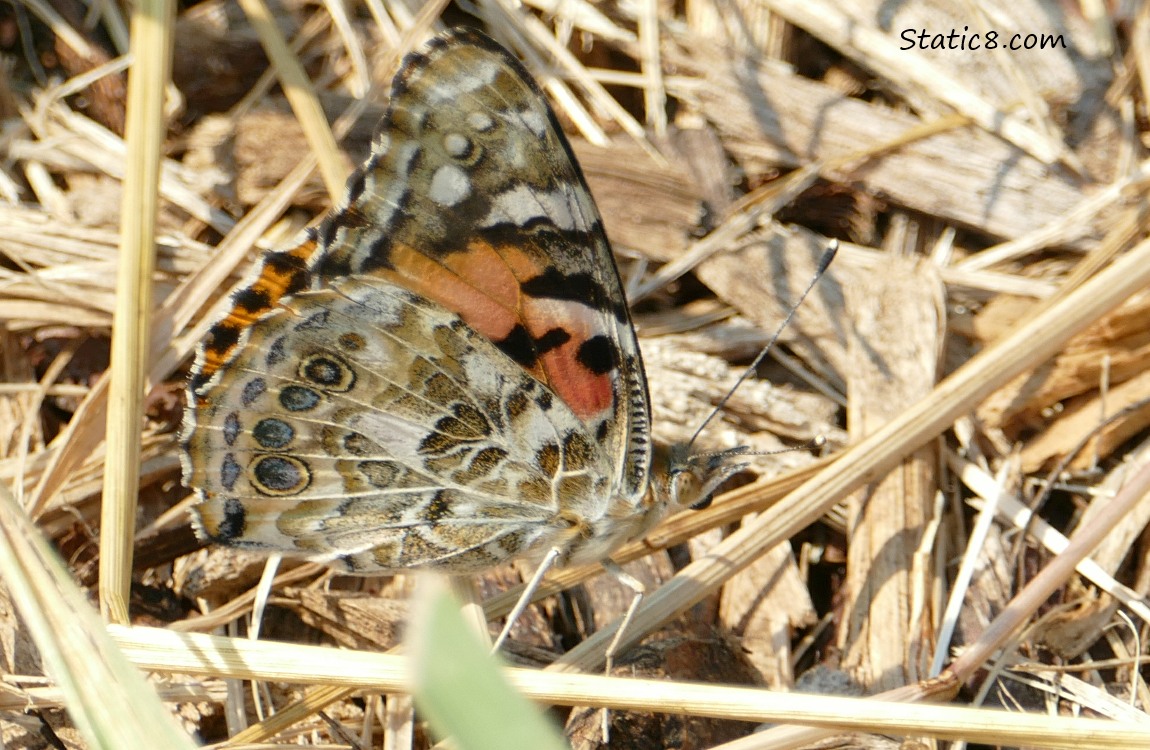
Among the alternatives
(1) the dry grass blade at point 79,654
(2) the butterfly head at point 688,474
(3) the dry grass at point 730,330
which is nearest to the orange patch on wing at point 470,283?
(2) the butterfly head at point 688,474

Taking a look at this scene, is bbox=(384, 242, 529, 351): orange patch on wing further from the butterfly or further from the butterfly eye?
the butterfly eye

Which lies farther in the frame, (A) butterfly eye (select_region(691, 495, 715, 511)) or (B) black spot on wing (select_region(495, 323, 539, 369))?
(A) butterfly eye (select_region(691, 495, 715, 511))

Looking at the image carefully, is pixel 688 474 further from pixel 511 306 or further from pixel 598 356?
pixel 511 306

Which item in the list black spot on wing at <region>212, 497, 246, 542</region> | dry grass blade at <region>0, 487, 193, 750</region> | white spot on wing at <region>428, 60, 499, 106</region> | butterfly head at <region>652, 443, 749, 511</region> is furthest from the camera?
butterfly head at <region>652, 443, 749, 511</region>

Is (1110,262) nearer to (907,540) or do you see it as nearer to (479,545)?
(907,540)

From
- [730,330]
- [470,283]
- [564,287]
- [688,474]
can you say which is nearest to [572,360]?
[564,287]

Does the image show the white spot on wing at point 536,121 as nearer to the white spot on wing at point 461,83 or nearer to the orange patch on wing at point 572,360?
the white spot on wing at point 461,83

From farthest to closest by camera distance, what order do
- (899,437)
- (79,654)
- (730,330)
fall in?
(730,330) → (899,437) → (79,654)

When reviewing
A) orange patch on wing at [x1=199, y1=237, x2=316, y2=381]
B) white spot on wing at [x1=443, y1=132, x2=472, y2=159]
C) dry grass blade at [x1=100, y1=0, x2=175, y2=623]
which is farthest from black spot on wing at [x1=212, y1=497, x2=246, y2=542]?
white spot on wing at [x1=443, y1=132, x2=472, y2=159]
